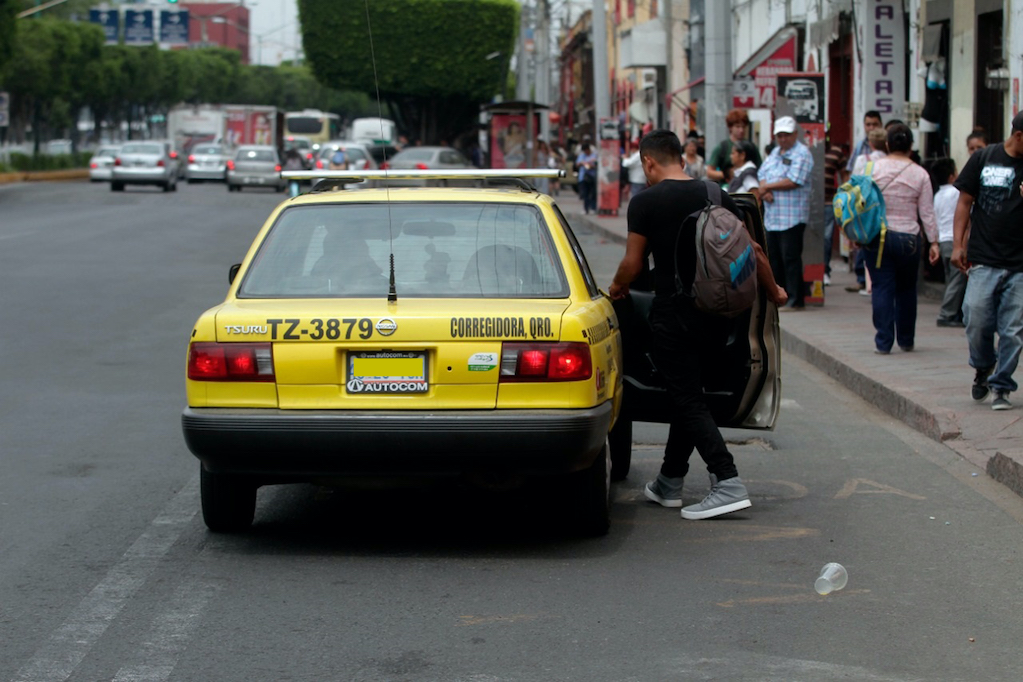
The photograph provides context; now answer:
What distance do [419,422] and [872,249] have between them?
638 cm

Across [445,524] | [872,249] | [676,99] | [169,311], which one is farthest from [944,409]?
[676,99]

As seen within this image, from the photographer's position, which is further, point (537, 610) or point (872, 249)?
point (872, 249)

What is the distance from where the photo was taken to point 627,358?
730cm

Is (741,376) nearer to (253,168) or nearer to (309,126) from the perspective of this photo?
(253,168)

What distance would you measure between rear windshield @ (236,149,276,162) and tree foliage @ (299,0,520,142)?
18.7 m

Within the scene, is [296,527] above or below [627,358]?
below

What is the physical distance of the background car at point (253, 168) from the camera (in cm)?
4709

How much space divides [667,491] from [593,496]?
93 cm

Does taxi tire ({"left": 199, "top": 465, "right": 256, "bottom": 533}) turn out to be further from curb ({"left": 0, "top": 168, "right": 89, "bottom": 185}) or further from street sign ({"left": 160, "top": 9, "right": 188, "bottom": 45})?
street sign ({"left": 160, "top": 9, "right": 188, "bottom": 45})

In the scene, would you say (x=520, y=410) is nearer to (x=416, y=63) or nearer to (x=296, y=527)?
(x=296, y=527)

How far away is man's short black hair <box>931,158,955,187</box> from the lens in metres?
13.9

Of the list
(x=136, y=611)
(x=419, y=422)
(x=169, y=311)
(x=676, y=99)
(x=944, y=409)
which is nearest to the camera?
(x=136, y=611)

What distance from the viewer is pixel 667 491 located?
706 centimetres

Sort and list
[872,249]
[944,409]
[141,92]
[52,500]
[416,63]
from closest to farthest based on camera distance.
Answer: [52,500], [944,409], [872,249], [416,63], [141,92]
